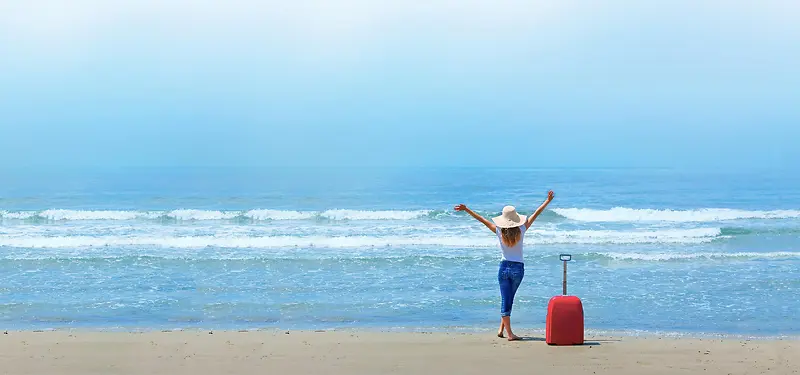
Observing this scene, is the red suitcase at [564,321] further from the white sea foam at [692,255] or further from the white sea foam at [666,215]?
the white sea foam at [666,215]

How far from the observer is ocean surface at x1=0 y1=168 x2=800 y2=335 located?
10.1 m

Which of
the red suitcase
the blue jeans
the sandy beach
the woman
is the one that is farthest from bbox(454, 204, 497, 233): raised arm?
the sandy beach

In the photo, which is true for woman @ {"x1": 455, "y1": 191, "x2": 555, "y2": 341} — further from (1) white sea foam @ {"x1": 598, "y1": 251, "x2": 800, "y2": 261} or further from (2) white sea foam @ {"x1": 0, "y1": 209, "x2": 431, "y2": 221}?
(2) white sea foam @ {"x1": 0, "y1": 209, "x2": 431, "y2": 221}

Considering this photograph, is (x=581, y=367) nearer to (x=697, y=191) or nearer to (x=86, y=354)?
(x=86, y=354)

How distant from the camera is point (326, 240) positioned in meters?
19.7

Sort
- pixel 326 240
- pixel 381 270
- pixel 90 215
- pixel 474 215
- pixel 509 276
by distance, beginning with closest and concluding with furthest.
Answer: pixel 474 215
pixel 509 276
pixel 381 270
pixel 326 240
pixel 90 215

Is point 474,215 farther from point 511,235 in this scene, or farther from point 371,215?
point 371,215

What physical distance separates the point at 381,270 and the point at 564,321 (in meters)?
6.72

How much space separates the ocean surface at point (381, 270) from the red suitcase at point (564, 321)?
1713 mm

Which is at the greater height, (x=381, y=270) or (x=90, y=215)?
(x=90, y=215)

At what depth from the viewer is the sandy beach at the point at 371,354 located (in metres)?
6.98

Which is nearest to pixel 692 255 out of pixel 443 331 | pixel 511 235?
pixel 443 331

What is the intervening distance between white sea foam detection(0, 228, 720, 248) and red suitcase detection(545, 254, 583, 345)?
1070cm

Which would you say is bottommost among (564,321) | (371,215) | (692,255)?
(692,255)
